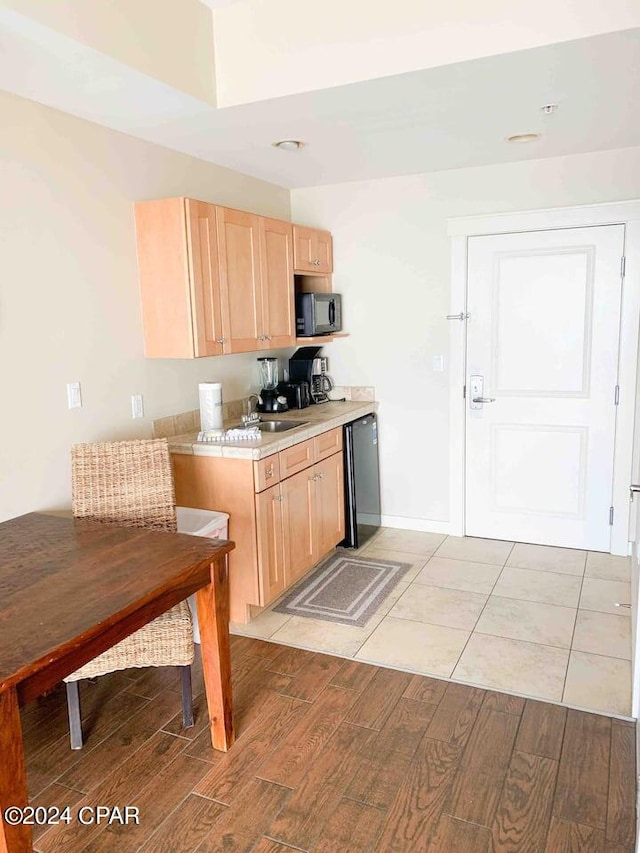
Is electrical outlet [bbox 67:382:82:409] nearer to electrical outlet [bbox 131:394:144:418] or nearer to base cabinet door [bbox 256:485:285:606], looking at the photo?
electrical outlet [bbox 131:394:144:418]

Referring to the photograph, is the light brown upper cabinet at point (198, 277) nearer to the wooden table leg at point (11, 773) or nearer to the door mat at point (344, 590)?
the door mat at point (344, 590)

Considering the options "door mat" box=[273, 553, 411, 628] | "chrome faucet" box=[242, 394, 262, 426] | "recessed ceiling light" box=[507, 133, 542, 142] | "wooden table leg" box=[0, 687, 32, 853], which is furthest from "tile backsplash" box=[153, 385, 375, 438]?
"wooden table leg" box=[0, 687, 32, 853]

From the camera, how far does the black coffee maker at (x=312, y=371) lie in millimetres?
4309

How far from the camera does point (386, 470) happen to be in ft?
14.6

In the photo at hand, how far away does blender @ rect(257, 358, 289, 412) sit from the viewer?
3973mm

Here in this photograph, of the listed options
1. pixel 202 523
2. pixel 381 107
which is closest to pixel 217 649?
pixel 202 523

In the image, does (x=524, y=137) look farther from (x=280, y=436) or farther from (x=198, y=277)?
(x=280, y=436)

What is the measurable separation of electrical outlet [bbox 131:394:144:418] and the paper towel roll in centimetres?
32

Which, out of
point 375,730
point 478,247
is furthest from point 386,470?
point 375,730

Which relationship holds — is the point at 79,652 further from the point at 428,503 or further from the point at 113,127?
the point at 428,503

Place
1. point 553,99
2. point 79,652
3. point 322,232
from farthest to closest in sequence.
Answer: point 322,232
point 553,99
point 79,652

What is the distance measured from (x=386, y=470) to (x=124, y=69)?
2.93 m

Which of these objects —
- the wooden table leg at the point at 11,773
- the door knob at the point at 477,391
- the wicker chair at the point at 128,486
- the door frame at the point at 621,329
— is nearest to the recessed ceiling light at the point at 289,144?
the door frame at the point at 621,329

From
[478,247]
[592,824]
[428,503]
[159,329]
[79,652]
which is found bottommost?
[592,824]
